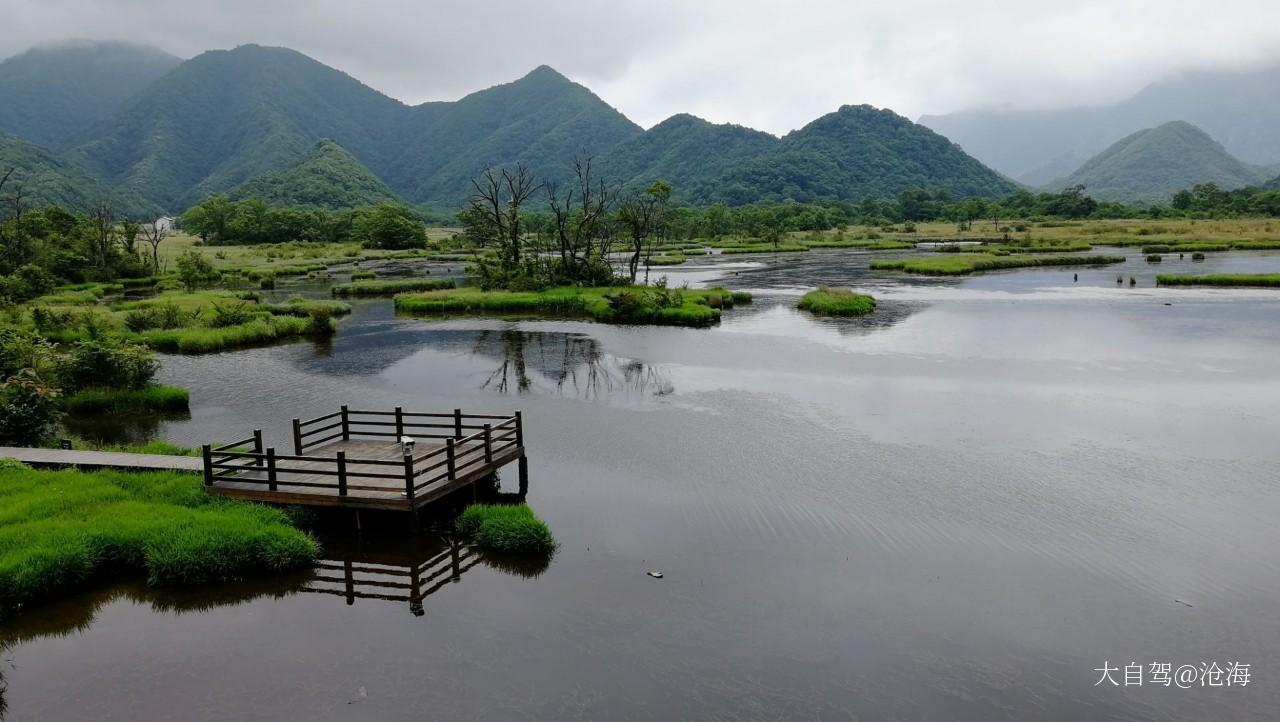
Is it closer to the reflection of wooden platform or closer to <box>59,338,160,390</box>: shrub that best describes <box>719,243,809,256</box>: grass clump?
<box>59,338,160,390</box>: shrub

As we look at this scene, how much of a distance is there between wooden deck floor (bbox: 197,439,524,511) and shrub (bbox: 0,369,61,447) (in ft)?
27.2

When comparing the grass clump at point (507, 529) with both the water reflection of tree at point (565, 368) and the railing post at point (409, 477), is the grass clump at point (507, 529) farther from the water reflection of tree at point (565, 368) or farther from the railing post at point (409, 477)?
the water reflection of tree at point (565, 368)

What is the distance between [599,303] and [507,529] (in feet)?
132

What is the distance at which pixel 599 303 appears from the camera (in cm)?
5631

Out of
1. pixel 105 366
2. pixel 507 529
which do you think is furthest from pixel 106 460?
pixel 105 366

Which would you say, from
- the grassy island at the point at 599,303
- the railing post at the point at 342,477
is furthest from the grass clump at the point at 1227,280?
the railing post at the point at 342,477

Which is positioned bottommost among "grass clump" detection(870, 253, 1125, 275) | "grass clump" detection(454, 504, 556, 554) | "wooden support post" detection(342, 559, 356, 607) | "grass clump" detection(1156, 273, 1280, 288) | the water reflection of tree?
"wooden support post" detection(342, 559, 356, 607)

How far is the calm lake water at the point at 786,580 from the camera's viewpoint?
1172cm

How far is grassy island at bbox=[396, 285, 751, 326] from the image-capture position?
169 ft

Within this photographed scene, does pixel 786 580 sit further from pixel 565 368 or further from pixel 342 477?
pixel 565 368

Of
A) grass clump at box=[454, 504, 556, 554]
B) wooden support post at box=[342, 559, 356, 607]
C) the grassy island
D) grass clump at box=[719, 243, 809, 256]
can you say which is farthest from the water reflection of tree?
grass clump at box=[719, 243, 809, 256]

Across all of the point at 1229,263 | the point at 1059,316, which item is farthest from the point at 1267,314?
the point at 1229,263

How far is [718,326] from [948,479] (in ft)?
94.5

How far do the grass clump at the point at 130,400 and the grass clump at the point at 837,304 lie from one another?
38.0 m
